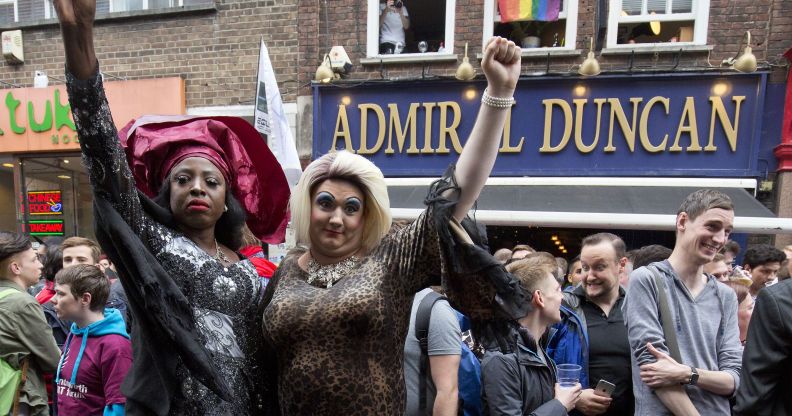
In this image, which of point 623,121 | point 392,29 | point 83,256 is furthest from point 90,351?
point 623,121

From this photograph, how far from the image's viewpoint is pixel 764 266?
190 inches

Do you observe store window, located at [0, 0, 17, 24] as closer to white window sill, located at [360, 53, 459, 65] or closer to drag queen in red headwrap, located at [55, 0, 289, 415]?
white window sill, located at [360, 53, 459, 65]

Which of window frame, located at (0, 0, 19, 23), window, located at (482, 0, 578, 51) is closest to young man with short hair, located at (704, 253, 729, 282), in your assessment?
window, located at (482, 0, 578, 51)

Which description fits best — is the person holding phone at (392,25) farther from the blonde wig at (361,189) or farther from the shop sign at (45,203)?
the blonde wig at (361,189)

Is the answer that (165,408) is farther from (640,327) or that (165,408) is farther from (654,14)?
(654,14)

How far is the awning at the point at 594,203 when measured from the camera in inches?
220

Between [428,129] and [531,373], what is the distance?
5245 mm

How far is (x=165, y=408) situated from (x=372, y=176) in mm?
951

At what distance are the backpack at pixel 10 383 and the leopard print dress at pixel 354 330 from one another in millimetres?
2356

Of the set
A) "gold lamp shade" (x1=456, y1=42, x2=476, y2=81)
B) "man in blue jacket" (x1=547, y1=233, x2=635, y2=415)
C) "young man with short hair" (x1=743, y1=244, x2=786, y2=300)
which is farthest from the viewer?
"gold lamp shade" (x1=456, y1=42, x2=476, y2=81)

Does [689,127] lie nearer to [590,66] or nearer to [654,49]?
[654,49]

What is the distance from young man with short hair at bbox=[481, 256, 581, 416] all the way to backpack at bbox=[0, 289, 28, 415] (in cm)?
269

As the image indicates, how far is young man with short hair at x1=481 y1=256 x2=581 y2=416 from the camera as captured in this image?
2227mm

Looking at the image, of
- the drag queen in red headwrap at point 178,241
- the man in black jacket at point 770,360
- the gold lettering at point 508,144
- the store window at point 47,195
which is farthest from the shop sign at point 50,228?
the man in black jacket at point 770,360
